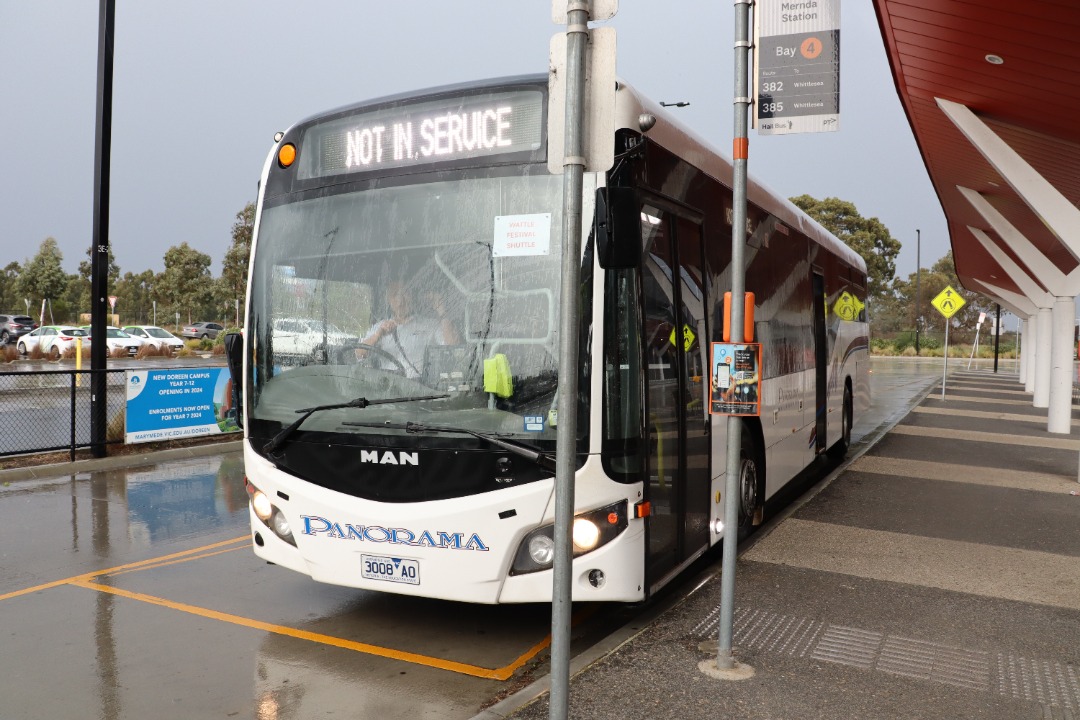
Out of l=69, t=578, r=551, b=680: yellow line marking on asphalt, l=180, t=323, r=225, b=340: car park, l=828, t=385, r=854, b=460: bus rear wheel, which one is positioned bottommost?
l=69, t=578, r=551, b=680: yellow line marking on asphalt

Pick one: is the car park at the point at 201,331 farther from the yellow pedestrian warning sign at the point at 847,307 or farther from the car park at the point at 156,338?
the yellow pedestrian warning sign at the point at 847,307

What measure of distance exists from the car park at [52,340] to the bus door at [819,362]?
3296cm

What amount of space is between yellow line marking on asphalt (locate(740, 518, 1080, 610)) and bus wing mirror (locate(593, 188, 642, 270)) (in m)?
4.12

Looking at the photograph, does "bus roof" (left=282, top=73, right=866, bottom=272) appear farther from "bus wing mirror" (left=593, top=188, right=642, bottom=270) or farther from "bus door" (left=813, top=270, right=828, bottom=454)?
"bus door" (left=813, top=270, right=828, bottom=454)

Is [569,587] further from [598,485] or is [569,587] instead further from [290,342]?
[290,342]

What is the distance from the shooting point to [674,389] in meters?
5.49

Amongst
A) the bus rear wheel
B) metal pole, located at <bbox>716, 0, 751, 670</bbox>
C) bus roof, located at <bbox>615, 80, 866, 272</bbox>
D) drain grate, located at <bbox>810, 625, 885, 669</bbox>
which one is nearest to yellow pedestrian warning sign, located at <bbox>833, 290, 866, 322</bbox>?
the bus rear wheel

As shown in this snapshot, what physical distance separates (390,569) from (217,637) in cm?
134

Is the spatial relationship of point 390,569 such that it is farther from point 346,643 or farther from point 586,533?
point 586,533

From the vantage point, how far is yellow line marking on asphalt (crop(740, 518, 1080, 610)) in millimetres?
6418

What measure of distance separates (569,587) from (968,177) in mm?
16910

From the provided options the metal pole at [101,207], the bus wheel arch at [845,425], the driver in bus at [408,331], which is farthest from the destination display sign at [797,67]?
the metal pole at [101,207]

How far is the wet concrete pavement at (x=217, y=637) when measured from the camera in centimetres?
452

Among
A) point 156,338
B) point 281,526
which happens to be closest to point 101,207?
point 281,526
